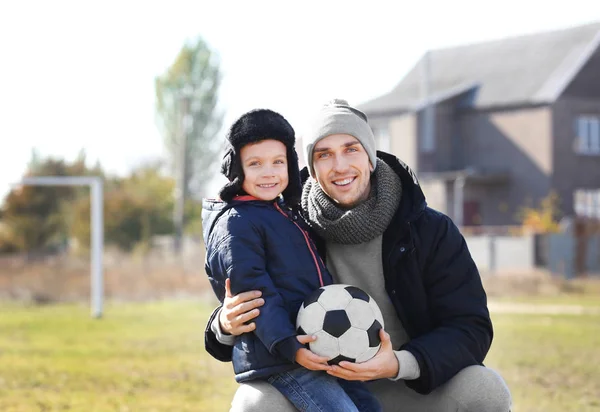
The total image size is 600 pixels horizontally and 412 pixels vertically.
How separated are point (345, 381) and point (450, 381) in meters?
0.46

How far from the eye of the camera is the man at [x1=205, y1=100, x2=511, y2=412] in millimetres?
3965

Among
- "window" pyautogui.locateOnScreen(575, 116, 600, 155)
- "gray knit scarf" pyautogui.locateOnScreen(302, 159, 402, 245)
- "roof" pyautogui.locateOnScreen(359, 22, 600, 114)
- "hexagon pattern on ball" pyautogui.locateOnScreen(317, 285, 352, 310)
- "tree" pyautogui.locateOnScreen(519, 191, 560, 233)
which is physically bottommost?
"tree" pyautogui.locateOnScreen(519, 191, 560, 233)

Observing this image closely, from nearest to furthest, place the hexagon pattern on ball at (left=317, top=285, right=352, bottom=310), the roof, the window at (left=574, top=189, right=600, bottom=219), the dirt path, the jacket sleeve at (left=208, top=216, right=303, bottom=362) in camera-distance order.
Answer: the jacket sleeve at (left=208, top=216, right=303, bottom=362), the hexagon pattern on ball at (left=317, top=285, right=352, bottom=310), the dirt path, the window at (left=574, top=189, right=600, bottom=219), the roof

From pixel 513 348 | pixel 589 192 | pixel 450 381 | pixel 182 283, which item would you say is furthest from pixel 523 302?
pixel 450 381

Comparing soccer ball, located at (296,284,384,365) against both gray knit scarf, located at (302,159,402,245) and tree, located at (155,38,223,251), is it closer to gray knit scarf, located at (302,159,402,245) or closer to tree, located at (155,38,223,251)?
gray knit scarf, located at (302,159,402,245)

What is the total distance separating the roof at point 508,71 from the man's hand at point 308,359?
26.9 meters

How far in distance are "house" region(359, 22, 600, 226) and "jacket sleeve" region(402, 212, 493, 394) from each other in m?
25.8

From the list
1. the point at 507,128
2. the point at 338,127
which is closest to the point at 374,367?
the point at 338,127

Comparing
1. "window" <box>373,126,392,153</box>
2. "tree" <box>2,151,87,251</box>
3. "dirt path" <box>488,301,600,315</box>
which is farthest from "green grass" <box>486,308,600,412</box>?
"window" <box>373,126,392,153</box>

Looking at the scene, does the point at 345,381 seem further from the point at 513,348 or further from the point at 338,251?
the point at 513,348

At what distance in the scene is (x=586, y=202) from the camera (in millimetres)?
29953

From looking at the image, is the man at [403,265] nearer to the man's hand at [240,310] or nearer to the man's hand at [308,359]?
the man's hand at [240,310]

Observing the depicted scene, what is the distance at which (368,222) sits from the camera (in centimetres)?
397

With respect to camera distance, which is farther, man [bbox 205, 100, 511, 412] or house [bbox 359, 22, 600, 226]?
house [bbox 359, 22, 600, 226]
